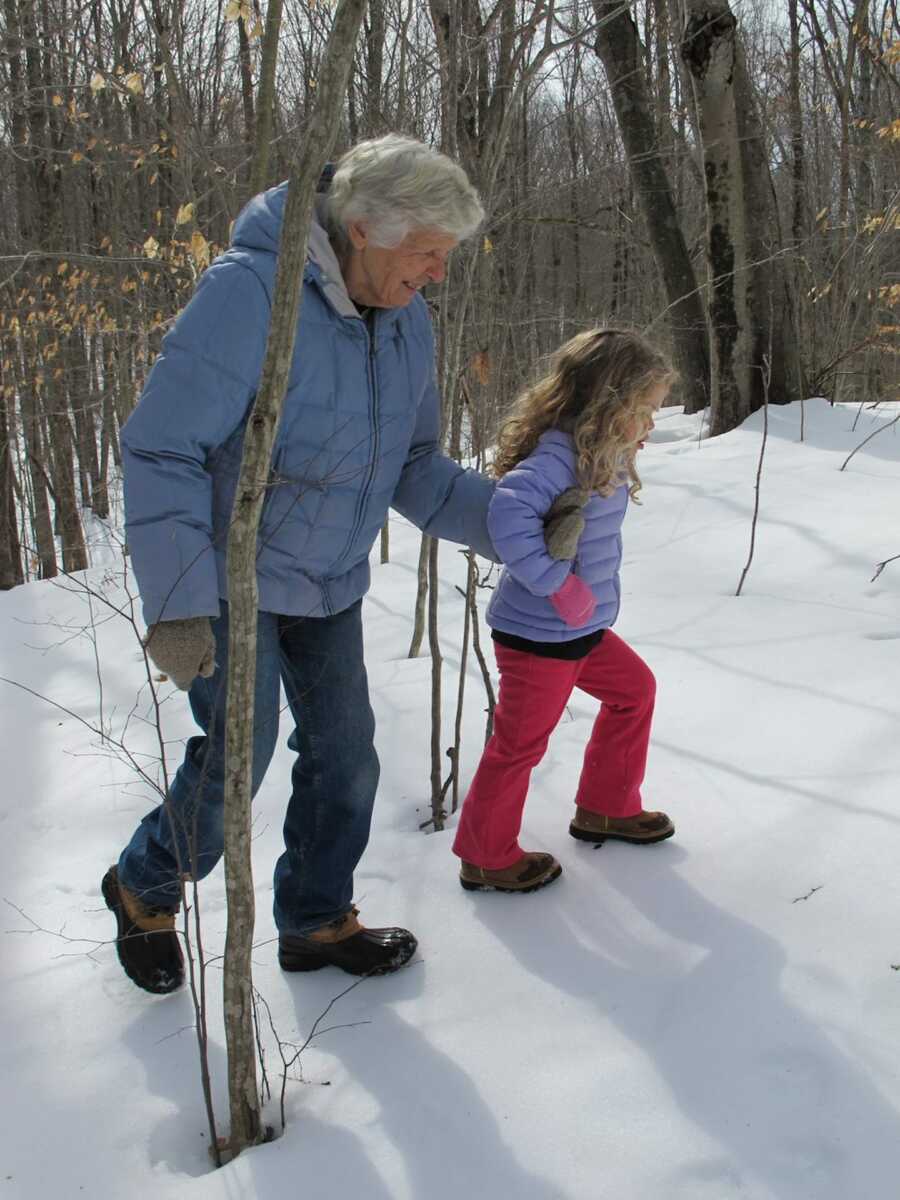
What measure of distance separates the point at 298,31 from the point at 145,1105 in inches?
232

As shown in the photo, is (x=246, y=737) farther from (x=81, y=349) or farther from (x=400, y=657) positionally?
(x=81, y=349)

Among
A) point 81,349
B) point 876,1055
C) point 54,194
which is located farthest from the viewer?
point 81,349

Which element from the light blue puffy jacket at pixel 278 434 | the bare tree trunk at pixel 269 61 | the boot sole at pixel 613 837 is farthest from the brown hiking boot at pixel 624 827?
the bare tree trunk at pixel 269 61

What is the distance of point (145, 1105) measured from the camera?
179cm

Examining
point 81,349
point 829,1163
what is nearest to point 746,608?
point 829,1163

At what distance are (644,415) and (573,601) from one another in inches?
17.2

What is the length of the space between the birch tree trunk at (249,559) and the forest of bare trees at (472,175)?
0.43 metres

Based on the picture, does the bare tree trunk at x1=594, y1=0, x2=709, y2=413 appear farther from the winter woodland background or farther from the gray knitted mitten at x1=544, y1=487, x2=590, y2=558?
the gray knitted mitten at x1=544, y1=487, x2=590, y2=558

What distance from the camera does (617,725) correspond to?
94.3 inches

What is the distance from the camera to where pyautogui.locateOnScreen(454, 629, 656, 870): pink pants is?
2.21 meters

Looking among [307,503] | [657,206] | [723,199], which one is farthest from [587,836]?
[657,206]

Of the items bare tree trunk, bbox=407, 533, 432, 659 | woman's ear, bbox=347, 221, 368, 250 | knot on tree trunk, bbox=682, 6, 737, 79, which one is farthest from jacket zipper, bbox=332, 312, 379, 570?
knot on tree trunk, bbox=682, 6, 737, 79

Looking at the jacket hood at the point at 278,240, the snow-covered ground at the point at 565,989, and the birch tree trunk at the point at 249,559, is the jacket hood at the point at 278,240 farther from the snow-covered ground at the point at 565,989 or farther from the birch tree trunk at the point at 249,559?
the snow-covered ground at the point at 565,989

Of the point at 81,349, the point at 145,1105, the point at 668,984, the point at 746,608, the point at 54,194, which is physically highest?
the point at 54,194
